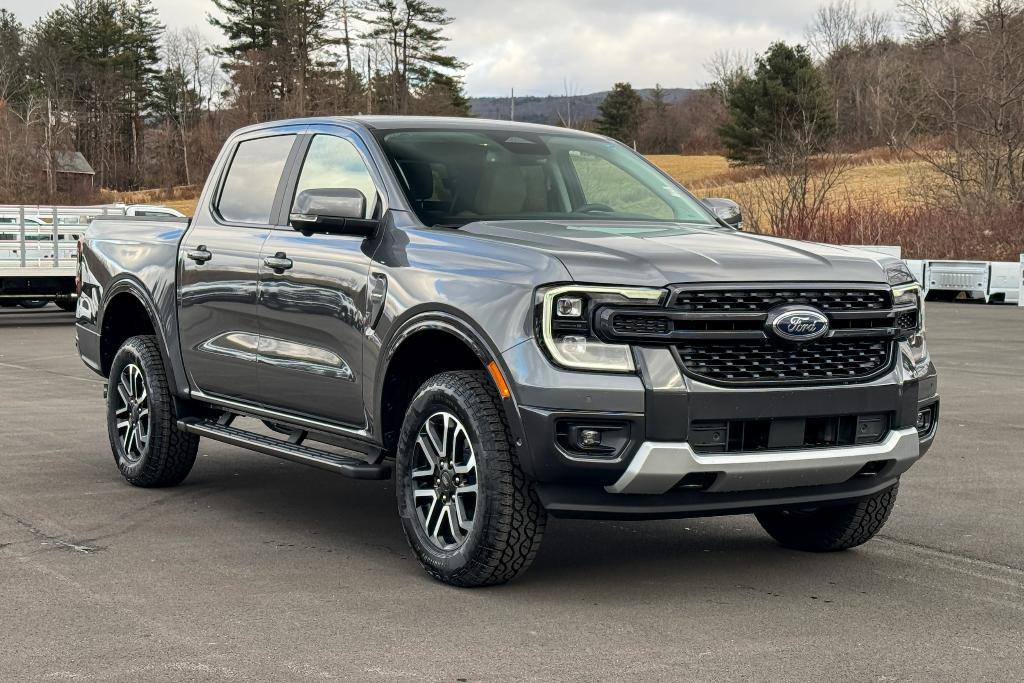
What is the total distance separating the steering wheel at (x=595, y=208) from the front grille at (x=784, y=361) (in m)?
1.60

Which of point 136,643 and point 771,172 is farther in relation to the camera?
point 771,172

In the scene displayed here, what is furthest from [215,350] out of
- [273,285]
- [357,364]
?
[357,364]

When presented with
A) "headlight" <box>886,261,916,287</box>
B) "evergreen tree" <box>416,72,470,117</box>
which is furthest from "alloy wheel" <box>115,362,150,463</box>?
"evergreen tree" <box>416,72,470,117</box>

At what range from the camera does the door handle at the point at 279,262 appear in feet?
22.1

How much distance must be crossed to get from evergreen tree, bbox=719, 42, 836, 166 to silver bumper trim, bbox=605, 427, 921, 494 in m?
76.1

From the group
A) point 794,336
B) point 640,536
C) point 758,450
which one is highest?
point 794,336

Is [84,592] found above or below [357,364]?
below

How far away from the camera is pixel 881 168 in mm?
73938

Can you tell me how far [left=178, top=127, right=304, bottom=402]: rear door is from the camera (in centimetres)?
711

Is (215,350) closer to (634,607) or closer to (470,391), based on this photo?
(470,391)

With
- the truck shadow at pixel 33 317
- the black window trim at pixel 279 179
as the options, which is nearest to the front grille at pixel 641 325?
the black window trim at pixel 279 179

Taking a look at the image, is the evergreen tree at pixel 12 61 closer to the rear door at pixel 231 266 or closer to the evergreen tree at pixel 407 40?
the evergreen tree at pixel 407 40

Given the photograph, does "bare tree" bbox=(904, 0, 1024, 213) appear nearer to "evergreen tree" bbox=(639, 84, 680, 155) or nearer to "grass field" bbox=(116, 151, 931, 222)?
"grass field" bbox=(116, 151, 931, 222)

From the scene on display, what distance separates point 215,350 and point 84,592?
199 cm
